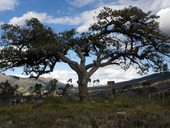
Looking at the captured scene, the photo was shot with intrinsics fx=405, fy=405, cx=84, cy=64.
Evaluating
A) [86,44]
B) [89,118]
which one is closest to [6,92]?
[86,44]

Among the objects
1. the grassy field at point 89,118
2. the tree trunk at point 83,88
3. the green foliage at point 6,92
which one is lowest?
the grassy field at point 89,118

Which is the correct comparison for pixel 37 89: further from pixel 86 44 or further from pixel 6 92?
pixel 86 44

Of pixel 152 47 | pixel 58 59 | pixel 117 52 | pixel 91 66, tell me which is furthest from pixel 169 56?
pixel 58 59

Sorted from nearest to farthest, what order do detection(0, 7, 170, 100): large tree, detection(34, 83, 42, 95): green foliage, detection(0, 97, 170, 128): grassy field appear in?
detection(0, 97, 170, 128): grassy field → detection(0, 7, 170, 100): large tree → detection(34, 83, 42, 95): green foliage

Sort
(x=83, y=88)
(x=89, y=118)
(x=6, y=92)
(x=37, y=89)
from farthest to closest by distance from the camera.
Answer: (x=37, y=89), (x=6, y=92), (x=83, y=88), (x=89, y=118)

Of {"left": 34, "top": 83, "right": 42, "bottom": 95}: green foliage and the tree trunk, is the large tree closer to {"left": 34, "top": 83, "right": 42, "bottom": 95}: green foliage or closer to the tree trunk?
the tree trunk

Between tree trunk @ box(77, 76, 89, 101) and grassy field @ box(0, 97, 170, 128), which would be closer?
grassy field @ box(0, 97, 170, 128)

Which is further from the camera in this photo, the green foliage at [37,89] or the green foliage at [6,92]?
the green foliage at [37,89]

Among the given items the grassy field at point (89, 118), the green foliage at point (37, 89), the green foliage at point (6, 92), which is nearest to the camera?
the grassy field at point (89, 118)

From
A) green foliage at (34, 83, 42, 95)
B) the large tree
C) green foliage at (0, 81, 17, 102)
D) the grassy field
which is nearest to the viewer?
the grassy field

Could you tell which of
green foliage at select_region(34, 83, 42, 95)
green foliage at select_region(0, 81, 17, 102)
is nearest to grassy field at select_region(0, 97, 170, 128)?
green foliage at select_region(0, 81, 17, 102)

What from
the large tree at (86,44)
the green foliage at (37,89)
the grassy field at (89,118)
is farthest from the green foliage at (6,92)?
the grassy field at (89,118)

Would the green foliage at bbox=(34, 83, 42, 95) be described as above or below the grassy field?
above

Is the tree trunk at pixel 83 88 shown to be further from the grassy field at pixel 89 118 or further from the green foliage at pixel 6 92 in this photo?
the green foliage at pixel 6 92
